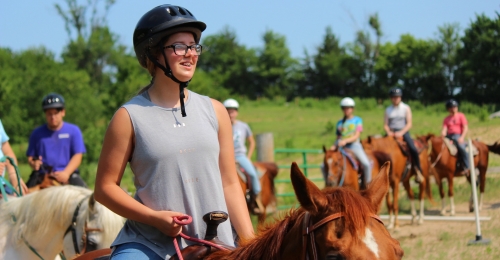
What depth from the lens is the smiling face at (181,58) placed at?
269 cm

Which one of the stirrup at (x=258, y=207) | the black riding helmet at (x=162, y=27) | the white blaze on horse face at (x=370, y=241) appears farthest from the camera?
the stirrup at (x=258, y=207)

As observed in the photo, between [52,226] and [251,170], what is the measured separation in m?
6.73

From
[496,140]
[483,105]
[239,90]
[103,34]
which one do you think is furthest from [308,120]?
[239,90]

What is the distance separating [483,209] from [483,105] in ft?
24.0

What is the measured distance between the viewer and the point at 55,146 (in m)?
7.80

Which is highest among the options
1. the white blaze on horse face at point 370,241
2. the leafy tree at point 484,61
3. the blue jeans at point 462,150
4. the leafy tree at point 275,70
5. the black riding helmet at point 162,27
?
the leafy tree at point 275,70

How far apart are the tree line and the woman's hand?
10.7 meters

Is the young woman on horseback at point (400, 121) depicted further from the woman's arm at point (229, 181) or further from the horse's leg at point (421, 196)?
the woman's arm at point (229, 181)

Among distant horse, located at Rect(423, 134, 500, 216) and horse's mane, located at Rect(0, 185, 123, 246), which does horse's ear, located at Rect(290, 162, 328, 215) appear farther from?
distant horse, located at Rect(423, 134, 500, 216)

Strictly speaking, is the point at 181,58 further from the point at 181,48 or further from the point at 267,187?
the point at 267,187

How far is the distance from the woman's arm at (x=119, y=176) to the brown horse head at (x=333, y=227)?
1.59 feet

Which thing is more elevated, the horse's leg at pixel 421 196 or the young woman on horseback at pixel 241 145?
the young woman on horseback at pixel 241 145

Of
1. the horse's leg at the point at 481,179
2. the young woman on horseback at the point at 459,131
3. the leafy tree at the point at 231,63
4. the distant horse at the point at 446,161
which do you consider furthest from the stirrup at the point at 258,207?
the leafy tree at the point at 231,63

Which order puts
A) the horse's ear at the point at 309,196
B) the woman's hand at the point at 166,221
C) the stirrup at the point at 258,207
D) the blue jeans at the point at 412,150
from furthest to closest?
the blue jeans at the point at 412,150, the stirrup at the point at 258,207, the woman's hand at the point at 166,221, the horse's ear at the point at 309,196
